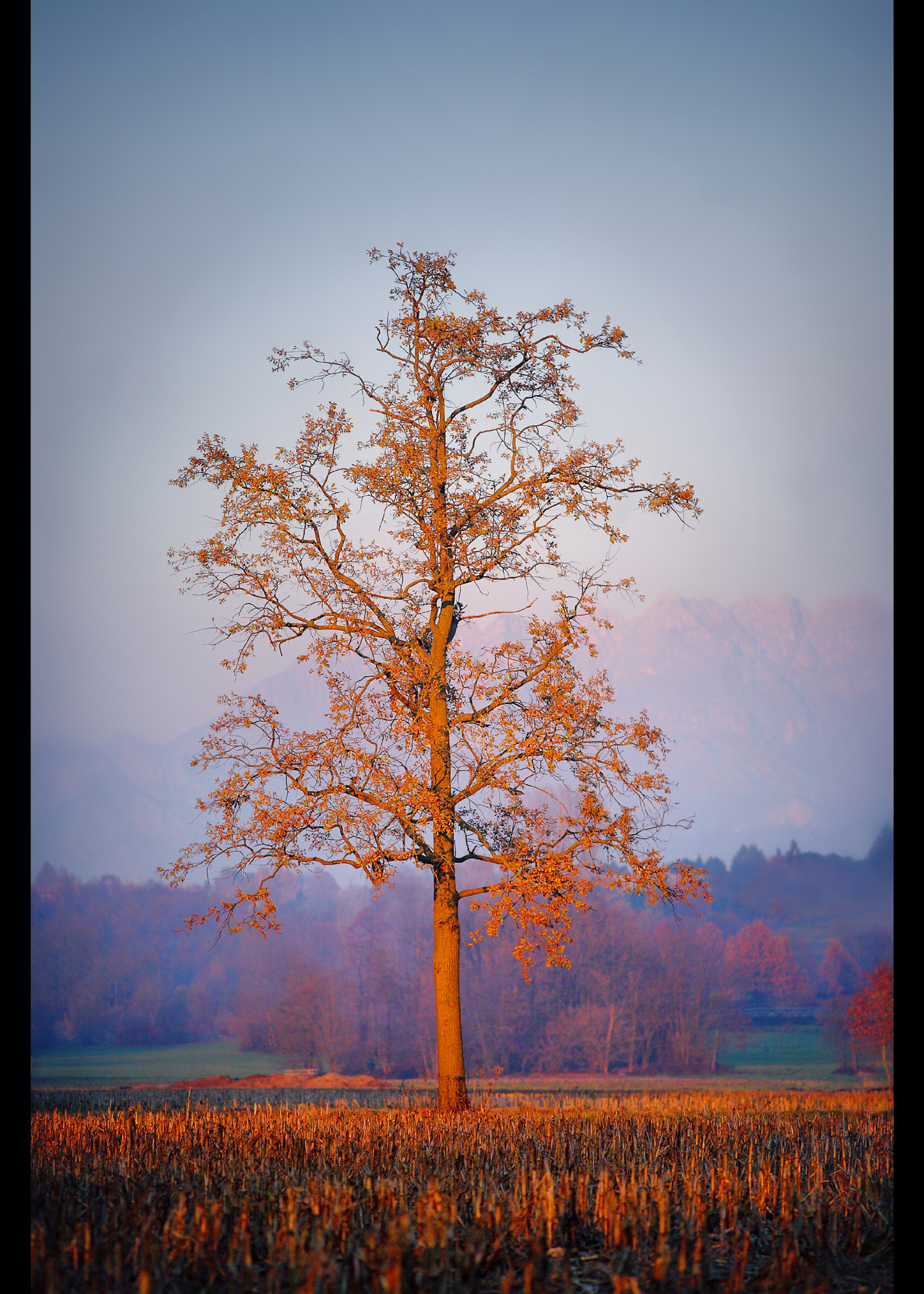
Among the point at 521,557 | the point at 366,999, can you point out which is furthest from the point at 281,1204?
the point at 366,999

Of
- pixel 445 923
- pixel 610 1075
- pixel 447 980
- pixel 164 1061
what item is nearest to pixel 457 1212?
pixel 445 923

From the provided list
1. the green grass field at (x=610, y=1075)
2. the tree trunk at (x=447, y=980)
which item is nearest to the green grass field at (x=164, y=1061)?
the green grass field at (x=610, y=1075)

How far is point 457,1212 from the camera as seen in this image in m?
7.65

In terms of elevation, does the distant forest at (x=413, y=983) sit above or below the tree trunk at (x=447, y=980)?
below

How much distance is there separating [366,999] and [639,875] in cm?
6942

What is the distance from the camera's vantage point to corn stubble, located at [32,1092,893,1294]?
624 centimetres

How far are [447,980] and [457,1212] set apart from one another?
11.1 metres

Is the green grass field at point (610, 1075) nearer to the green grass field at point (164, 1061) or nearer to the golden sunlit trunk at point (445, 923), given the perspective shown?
the green grass field at point (164, 1061)

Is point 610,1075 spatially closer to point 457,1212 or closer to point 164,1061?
point 164,1061

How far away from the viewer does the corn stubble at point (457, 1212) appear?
6242mm

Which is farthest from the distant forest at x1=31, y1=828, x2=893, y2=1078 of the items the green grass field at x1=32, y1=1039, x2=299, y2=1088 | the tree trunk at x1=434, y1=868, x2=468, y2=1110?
the tree trunk at x1=434, y1=868, x2=468, y2=1110

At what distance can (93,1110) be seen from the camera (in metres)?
18.2

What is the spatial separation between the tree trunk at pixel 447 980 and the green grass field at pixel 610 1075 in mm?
47310

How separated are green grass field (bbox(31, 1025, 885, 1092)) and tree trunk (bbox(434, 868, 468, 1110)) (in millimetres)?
47310
